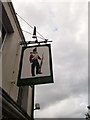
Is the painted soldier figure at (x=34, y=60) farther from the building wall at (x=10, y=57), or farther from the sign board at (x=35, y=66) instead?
the building wall at (x=10, y=57)

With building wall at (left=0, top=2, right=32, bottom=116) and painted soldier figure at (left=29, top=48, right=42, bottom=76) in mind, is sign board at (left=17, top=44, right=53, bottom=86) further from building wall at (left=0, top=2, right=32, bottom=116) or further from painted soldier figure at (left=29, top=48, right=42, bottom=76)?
building wall at (left=0, top=2, right=32, bottom=116)

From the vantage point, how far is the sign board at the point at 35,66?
8430 mm

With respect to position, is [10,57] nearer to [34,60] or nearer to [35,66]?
[34,60]

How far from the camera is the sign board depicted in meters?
8.43

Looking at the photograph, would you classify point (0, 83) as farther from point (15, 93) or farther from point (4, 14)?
point (4, 14)

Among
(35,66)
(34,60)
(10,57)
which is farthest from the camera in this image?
(10,57)

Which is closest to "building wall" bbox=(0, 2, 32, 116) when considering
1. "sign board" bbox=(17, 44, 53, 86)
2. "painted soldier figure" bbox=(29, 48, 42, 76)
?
"sign board" bbox=(17, 44, 53, 86)

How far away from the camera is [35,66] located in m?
9.02

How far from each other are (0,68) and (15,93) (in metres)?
1.62

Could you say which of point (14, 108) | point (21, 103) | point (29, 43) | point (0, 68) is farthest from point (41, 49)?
point (21, 103)

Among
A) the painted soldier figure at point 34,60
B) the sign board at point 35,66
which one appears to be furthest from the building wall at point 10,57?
the painted soldier figure at point 34,60

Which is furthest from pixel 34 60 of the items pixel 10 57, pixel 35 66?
pixel 10 57

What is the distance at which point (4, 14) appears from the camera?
9.09 m

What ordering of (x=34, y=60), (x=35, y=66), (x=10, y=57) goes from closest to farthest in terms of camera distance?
(x=35, y=66) < (x=34, y=60) < (x=10, y=57)
